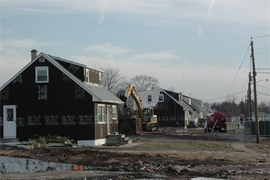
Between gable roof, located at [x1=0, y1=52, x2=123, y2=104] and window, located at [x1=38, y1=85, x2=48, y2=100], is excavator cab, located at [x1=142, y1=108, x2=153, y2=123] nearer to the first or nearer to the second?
gable roof, located at [x1=0, y1=52, x2=123, y2=104]

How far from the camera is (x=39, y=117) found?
3303cm

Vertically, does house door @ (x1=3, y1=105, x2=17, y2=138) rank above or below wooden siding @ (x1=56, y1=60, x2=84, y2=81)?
below

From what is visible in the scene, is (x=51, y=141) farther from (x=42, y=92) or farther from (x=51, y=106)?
(x=42, y=92)

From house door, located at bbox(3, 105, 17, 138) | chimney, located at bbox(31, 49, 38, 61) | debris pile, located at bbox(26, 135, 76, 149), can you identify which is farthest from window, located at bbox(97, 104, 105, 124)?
chimney, located at bbox(31, 49, 38, 61)

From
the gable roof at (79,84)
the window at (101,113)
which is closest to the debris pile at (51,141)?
the window at (101,113)

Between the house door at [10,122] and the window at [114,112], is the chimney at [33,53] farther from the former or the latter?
the window at [114,112]

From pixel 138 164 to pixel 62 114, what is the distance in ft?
50.9

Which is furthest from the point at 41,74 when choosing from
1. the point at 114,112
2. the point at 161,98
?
the point at 161,98

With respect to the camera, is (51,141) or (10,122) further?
(10,122)

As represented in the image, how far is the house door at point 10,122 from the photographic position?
3322cm

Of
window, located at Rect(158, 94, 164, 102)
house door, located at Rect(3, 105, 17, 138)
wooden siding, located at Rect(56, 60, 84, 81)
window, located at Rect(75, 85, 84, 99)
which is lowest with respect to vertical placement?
house door, located at Rect(3, 105, 17, 138)

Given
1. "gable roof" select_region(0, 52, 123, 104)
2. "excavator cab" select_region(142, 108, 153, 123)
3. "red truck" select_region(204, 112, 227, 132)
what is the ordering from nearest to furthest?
"gable roof" select_region(0, 52, 123, 104), "excavator cab" select_region(142, 108, 153, 123), "red truck" select_region(204, 112, 227, 132)

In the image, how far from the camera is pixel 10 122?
109 feet

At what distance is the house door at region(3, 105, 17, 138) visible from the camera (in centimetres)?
3322
